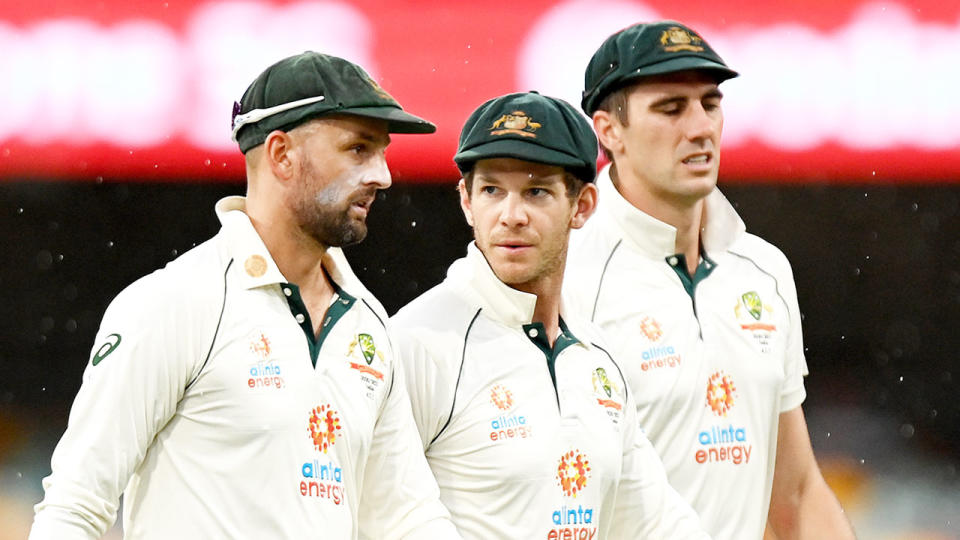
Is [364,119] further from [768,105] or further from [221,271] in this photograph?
[768,105]

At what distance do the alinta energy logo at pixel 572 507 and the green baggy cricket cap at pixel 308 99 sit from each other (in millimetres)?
813

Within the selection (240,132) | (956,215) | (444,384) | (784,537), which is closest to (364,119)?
(240,132)

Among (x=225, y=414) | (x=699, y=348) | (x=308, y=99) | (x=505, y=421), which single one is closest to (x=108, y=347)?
(x=225, y=414)

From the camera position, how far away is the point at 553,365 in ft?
12.7

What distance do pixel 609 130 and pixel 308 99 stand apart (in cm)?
117

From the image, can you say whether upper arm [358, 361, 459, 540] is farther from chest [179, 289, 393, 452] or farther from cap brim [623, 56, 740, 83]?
cap brim [623, 56, 740, 83]

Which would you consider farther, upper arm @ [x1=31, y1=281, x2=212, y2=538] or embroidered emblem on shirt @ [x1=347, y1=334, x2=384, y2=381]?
embroidered emblem on shirt @ [x1=347, y1=334, x2=384, y2=381]

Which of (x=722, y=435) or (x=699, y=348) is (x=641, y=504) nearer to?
(x=722, y=435)

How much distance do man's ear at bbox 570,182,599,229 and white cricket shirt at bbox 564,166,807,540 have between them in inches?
9.1

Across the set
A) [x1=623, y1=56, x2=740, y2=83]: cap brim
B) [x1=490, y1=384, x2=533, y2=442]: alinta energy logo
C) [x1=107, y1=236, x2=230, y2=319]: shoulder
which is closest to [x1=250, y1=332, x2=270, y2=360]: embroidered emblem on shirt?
[x1=107, y1=236, x2=230, y2=319]: shoulder

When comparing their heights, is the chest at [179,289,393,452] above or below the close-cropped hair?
below

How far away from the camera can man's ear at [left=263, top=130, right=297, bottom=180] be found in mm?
3619

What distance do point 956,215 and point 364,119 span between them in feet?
19.3

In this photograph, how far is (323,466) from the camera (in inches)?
138
